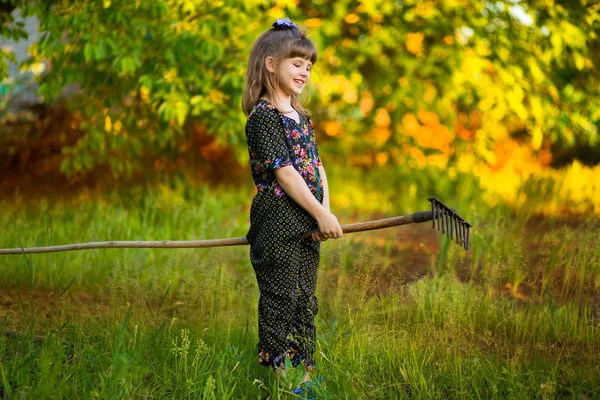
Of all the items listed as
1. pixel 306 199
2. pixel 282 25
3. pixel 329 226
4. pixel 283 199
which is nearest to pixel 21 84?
pixel 282 25

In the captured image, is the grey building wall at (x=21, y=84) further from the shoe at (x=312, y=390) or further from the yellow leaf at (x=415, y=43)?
the shoe at (x=312, y=390)

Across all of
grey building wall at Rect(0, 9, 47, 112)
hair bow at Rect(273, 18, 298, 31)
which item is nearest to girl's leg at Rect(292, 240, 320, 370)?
hair bow at Rect(273, 18, 298, 31)

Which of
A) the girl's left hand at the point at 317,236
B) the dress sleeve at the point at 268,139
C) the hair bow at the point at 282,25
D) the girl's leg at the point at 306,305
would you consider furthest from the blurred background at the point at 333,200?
the hair bow at the point at 282,25

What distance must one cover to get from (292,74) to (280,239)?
685 millimetres

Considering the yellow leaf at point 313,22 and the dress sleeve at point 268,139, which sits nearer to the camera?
the dress sleeve at point 268,139

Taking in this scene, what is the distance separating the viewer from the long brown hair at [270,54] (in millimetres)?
2914

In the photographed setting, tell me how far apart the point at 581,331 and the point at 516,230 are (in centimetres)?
189

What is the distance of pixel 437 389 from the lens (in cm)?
288

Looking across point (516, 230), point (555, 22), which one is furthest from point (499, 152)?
point (516, 230)

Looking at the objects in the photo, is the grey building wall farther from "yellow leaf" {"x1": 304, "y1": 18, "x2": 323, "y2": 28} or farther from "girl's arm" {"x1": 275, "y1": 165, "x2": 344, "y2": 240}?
"girl's arm" {"x1": 275, "y1": 165, "x2": 344, "y2": 240}

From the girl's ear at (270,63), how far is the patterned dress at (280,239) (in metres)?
0.14

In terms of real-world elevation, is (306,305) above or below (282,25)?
below

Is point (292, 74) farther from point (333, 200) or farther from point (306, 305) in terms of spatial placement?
point (333, 200)

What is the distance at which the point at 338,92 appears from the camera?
762 centimetres
